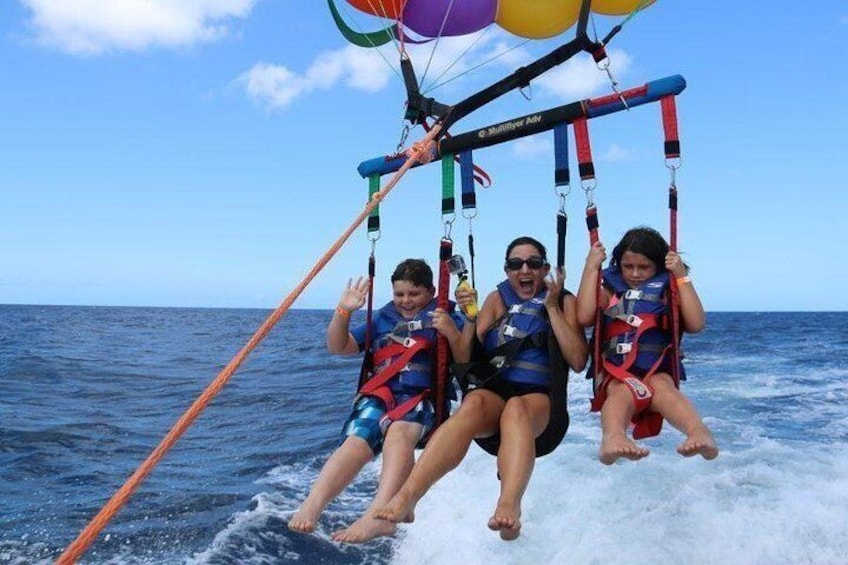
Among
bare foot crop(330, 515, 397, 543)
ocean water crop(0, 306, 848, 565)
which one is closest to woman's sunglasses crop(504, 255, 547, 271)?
bare foot crop(330, 515, 397, 543)

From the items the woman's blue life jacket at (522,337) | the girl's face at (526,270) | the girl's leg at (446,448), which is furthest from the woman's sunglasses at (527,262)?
the girl's leg at (446,448)

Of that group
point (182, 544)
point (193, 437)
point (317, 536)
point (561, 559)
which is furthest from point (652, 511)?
point (193, 437)

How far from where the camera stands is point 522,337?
3918 millimetres

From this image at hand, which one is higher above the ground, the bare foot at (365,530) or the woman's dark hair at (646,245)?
the woman's dark hair at (646,245)

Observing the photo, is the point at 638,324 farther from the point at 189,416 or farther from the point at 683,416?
the point at 189,416

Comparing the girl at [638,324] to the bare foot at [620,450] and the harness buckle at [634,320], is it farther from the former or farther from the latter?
Result: the bare foot at [620,450]

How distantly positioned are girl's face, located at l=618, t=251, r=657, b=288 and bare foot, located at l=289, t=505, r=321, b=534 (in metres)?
1.96

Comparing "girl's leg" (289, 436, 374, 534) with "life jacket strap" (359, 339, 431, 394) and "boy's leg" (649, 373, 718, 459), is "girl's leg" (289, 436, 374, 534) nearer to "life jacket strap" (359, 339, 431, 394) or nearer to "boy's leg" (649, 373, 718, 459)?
"life jacket strap" (359, 339, 431, 394)

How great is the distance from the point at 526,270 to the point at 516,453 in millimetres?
1005

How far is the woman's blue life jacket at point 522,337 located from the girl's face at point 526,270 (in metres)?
0.04

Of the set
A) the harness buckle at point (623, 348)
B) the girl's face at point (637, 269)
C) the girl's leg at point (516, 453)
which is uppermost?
the girl's face at point (637, 269)

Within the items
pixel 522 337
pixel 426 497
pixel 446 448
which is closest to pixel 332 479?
pixel 446 448

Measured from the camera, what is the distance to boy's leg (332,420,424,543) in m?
3.21

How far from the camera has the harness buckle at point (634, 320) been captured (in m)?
3.79
